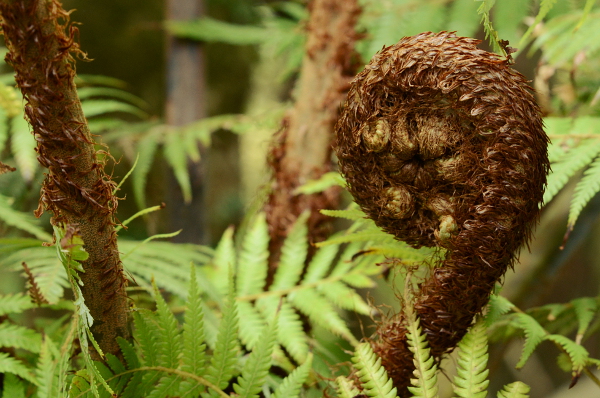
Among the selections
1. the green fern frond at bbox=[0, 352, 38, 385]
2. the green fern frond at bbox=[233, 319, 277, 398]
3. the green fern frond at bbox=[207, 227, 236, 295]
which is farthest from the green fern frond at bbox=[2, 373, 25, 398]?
the green fern frond at bbox=[207, 227, 236, 295]

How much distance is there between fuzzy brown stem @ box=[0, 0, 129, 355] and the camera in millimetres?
429

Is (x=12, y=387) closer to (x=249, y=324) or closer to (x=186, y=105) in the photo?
(x=249, y=324)

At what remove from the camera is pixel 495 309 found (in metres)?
0.57

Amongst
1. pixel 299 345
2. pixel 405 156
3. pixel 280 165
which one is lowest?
pixel 299 345

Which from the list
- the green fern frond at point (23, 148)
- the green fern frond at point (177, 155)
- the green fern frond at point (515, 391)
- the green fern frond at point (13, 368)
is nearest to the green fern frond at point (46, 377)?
the green fern frond at point (13, 368)

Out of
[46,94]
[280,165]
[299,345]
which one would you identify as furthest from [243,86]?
[46,94]

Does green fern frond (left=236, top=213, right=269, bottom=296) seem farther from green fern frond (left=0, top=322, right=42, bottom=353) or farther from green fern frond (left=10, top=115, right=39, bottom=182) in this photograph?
green fern frond (left=10, top=115, right=39, bottom=182)

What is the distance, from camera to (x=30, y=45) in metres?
0.43

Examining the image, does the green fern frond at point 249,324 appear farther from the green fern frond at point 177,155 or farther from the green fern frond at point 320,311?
the green fern frond at point 177,155

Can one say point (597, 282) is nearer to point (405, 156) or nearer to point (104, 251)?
point (405, 156)

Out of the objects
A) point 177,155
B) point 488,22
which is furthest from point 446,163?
point 177,155

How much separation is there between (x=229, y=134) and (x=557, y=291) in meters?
2.35

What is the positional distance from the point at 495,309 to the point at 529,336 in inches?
4.2

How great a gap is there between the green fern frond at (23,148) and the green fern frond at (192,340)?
27.0 inches
